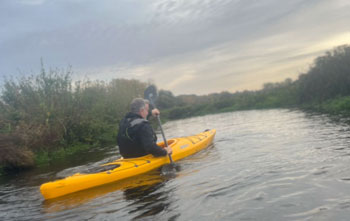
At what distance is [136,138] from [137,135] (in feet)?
0.36

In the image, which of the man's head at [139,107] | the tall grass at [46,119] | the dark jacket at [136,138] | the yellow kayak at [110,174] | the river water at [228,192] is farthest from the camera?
the tall grass at [46,119]

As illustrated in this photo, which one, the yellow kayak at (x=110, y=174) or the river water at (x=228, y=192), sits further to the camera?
the yellow kayak at (x=110, y=174)

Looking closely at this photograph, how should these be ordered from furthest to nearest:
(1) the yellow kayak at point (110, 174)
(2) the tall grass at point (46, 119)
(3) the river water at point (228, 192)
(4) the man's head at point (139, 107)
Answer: (2) the tall grass at point (46, 119)
(4) the man's head at point (139, 107)
(1) the yellow kayak at point (110, 174)
(3) the river water at point (228, 192)

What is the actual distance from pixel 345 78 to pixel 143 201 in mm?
20778

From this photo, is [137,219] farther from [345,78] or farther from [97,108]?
[345,78]

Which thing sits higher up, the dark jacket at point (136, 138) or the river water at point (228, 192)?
the dark jacket at point (136, 138)

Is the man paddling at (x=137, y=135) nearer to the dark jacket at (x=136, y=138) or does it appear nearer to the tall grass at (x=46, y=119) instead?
the dark jacket at (x=136, y=138)

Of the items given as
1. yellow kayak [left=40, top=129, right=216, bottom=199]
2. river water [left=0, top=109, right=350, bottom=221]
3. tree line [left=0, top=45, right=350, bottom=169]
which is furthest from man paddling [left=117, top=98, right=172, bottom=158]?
tree line [left=0, top=45, right=350, bottom=169]

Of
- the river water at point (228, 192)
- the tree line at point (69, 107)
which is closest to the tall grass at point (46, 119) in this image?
the tree line at point (69, 107)

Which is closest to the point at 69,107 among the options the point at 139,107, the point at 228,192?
the point at 139,107

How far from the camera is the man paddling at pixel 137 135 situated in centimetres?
573

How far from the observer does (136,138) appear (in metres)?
5.87

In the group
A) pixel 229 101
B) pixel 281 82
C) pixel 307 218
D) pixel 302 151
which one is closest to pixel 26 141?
pixel 302 151

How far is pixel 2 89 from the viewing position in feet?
42.8
